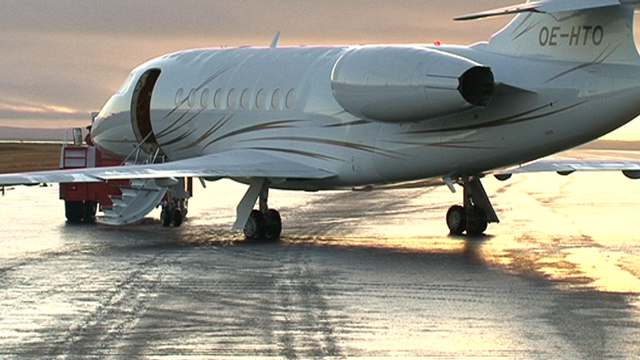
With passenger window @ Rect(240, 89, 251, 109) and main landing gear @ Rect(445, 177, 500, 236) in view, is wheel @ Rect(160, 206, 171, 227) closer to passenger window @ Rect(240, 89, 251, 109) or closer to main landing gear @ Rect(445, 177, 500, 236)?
passenger window @ Rect(240, 89, 251, 109)

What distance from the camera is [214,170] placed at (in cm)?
2206

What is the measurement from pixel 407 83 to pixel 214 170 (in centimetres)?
463

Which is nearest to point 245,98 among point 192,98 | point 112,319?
point 192,98

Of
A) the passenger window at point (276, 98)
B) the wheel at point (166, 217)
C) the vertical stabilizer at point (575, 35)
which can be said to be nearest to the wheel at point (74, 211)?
the wheel at point (166, 217)

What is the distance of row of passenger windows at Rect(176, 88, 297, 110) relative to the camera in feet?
77.6

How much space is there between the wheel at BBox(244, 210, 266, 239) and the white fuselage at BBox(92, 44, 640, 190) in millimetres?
928

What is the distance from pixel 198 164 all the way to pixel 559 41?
736 centimetres

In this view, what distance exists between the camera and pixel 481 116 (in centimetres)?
1952

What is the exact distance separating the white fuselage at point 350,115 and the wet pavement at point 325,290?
163 cm

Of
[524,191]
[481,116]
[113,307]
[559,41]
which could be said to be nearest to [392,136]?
[481,116]

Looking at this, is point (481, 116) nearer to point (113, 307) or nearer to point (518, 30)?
point (518, 30)

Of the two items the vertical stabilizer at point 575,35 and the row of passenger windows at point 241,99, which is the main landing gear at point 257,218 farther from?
the vertical stabilizer at point 575,35

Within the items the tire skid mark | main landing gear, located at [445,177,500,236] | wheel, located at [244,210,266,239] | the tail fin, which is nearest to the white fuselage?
the tail fin

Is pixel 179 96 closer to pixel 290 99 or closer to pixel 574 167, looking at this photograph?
pixel 290 99
